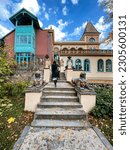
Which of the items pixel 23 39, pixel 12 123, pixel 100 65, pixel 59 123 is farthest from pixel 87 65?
pixel 12 123

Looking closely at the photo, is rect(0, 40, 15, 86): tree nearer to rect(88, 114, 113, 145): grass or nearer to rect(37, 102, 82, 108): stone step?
rect(37, 102, 82, 108): stone step

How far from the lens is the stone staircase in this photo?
4.45 metres

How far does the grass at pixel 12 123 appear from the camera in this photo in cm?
343

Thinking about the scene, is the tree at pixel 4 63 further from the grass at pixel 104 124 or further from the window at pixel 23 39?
the window at pixel 23 39

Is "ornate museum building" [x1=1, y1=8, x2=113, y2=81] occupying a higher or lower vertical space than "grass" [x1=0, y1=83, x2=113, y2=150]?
higher

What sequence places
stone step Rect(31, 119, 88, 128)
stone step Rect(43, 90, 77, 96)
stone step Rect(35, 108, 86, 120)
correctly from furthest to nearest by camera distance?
stone step Rect(43, 90, 77, 96)
stone step Rect(35, 108, 86, 120)
stone step Rect(31, 119, 88, 128)

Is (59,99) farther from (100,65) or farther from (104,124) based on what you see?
(100,65)

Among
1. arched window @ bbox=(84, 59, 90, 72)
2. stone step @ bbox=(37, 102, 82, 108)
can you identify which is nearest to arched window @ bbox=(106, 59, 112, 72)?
arched window @ bbox=(84, 59, 90, 72)

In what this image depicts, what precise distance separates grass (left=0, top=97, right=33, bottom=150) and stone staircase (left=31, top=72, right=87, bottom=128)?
417 mm

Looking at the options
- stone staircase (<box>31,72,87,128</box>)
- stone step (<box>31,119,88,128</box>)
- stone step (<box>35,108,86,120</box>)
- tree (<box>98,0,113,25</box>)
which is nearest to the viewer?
stone step (<box>31,119,88,128</box>)

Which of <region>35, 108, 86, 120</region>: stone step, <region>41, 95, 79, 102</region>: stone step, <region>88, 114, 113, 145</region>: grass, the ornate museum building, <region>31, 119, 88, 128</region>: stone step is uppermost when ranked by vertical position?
the ornate museum building

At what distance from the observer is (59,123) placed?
14.5 feet

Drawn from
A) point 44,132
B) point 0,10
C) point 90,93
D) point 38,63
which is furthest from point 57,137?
point 38,63

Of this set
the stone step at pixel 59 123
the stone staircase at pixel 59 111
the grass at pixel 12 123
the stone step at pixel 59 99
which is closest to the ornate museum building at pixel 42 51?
the stone staircase at pixel 59 111
